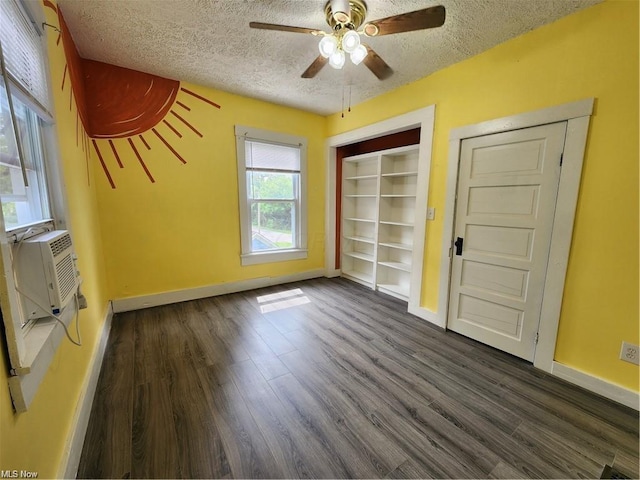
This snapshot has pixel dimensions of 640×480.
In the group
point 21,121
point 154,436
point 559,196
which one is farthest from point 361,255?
point 21,121

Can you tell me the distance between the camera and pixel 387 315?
305 cm

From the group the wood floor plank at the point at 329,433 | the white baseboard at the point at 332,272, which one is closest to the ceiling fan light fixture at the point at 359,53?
the wood floor plank at the point at 329,433

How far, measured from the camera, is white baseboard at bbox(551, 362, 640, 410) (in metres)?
1.71

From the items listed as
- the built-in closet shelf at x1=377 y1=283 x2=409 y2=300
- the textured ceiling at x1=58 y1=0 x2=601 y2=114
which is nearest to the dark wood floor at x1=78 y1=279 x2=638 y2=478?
the built-in closet shelf at x1=377 y1=283 x2=409 y2=300

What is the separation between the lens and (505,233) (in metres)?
2.25

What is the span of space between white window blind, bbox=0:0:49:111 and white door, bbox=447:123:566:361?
3.07 metres

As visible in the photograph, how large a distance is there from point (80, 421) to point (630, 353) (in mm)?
3407

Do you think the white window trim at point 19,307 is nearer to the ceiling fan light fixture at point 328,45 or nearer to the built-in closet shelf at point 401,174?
the ceiling fan light fixture at point 328,45

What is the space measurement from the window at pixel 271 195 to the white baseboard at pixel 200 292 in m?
0.31

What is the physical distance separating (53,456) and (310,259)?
11.3 feet

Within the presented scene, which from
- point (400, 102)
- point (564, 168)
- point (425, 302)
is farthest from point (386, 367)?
point (400, 102)

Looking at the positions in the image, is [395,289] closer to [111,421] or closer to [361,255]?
[361,255]

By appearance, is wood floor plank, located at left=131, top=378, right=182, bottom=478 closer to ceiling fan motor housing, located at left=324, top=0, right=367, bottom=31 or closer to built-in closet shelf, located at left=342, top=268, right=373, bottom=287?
ceiling fan motor housing, located at left=324, top=0, right=367, bottom=31

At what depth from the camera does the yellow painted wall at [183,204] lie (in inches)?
113
